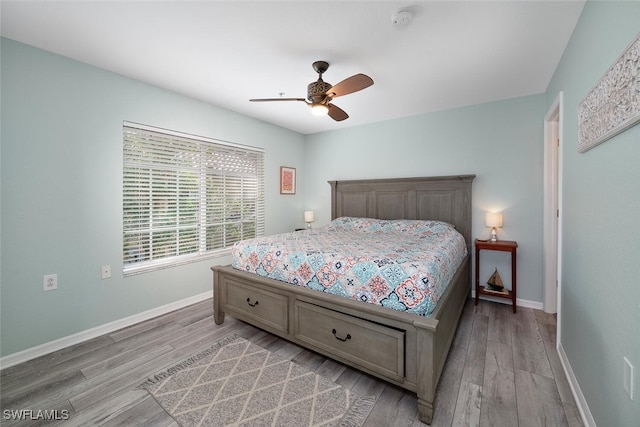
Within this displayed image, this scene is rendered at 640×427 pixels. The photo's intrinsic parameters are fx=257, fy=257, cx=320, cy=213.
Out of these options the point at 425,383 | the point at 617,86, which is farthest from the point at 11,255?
the point at 617,86

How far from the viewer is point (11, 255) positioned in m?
2.04

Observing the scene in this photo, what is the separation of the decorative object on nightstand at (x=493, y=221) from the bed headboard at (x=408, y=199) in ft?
0.83

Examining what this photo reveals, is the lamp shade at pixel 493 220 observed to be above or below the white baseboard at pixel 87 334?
above

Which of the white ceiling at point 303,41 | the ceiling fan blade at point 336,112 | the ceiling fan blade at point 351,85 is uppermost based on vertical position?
the white ceiling at point 303,41

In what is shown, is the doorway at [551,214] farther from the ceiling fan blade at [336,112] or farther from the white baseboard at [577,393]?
the ceiling fan blade at [336,112]

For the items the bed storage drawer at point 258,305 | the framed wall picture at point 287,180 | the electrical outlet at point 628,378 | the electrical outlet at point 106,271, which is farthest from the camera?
the framed wall picture at point 287,180

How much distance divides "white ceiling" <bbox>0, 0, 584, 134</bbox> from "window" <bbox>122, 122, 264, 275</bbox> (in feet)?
2.28

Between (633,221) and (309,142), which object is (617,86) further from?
(309,142)

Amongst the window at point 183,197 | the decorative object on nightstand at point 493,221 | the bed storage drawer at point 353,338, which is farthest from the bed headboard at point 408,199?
the bed storage drawer at point 353,338

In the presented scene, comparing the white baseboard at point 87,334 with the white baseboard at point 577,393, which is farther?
the white baseboard at point 87,334

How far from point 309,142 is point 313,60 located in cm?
263

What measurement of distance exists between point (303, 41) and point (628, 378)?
8.81ft

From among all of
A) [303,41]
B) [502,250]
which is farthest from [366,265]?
[502,250]

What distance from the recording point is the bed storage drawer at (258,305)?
2.19 m
